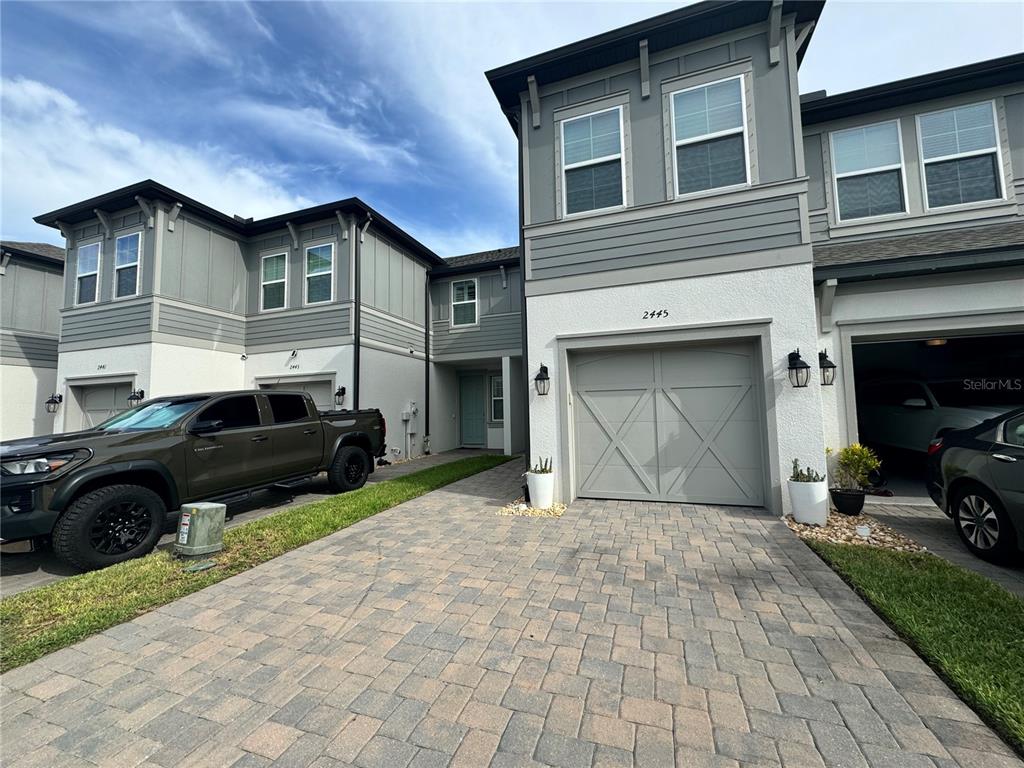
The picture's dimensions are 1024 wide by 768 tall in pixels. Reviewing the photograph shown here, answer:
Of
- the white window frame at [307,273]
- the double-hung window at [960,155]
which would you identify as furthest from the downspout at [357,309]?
the double-hung window at [960,155]

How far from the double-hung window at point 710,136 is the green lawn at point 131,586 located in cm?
674

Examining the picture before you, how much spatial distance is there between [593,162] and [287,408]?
6.15 meters

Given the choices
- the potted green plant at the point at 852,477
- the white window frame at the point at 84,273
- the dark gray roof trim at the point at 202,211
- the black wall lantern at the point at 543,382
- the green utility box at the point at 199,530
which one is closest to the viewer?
the green utility box at the point at 199,530

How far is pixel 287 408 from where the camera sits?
21.8 feet

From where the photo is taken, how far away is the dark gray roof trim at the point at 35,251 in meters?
12.3

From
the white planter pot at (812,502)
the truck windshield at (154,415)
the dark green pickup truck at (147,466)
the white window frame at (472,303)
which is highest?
the white window frame at (472,303)

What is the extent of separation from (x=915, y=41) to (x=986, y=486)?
7252 millimetres

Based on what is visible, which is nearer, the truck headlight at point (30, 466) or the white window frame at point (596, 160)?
the truck headlight at point (30, 466)

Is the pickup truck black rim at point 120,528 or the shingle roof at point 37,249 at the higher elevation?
the shingle roof at point 37,249

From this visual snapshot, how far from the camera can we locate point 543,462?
6.29 meters

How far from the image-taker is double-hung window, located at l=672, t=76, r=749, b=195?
5.90 meters

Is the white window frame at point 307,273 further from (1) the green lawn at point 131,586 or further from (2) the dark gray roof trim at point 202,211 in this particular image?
(1) the green lawn at point 131,586

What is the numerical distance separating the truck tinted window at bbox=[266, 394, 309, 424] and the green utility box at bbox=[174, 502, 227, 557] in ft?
7.04

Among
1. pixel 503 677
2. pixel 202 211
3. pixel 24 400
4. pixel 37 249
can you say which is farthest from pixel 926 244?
pixel 37 249
